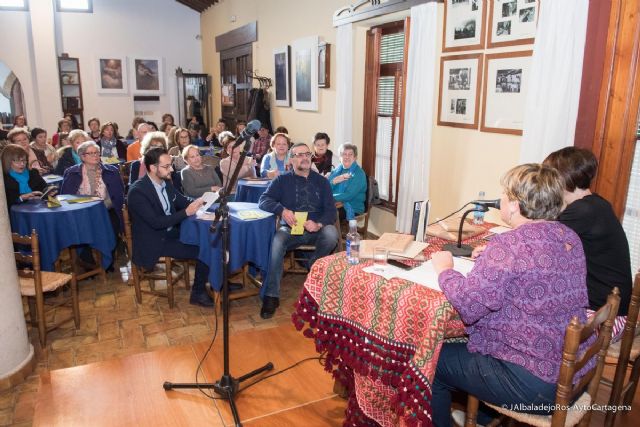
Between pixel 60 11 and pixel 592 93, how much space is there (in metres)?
11.4

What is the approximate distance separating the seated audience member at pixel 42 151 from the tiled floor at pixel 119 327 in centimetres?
242

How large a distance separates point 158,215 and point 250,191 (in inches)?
50.3

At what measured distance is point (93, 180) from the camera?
4.64m

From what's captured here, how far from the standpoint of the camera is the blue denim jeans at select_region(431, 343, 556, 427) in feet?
5.62

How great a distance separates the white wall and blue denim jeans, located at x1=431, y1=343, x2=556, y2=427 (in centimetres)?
1123

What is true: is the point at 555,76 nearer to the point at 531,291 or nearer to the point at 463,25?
the point at 463,25

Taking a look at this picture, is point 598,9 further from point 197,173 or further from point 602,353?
point 197,173

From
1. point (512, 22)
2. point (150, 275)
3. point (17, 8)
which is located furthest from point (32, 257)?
point (17, 8)

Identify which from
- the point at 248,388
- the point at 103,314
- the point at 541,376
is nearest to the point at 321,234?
the point at 248,388

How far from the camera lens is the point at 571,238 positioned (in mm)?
1696


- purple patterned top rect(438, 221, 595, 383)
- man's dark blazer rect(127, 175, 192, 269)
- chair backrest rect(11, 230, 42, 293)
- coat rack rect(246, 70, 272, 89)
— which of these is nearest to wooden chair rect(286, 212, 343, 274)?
man's dark blazer rect(127, 175, 192, 269)

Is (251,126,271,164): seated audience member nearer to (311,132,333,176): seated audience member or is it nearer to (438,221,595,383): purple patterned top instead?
(311,132,333,176): seated audience member

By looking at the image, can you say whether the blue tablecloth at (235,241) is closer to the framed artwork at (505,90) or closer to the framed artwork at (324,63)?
the framed artwork at (505,90)

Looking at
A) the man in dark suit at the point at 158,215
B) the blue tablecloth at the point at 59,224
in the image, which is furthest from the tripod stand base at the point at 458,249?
the blue tablecloth at the point at 59,224
